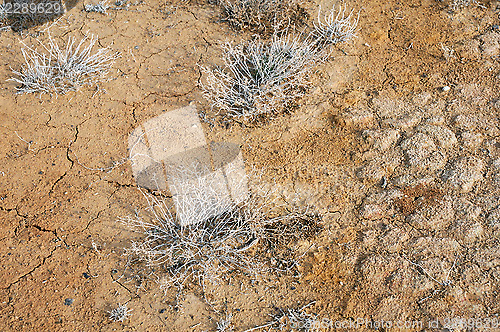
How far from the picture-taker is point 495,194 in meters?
2.83

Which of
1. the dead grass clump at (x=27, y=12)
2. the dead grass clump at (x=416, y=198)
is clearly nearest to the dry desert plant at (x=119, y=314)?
the dead grass clump at (x=416, y=198)

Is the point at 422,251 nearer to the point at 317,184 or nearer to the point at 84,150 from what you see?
the point at 317,184

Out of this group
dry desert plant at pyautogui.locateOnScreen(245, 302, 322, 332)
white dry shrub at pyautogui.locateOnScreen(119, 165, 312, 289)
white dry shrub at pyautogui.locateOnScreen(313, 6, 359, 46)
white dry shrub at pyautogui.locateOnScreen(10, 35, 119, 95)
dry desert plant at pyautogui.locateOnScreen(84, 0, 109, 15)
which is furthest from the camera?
dry desert plant at pyautogui.locateOnScreen(84, 0, 109, 15)

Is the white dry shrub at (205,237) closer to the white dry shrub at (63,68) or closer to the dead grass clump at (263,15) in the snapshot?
the white dry shrub at (63,68)

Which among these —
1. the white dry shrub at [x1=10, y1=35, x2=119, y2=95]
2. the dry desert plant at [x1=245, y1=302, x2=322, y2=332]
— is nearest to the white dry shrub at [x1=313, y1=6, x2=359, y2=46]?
the white dry shrub at [x1=10, y1=35, x2=119, y2=95]

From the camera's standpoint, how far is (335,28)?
3967 millimetres

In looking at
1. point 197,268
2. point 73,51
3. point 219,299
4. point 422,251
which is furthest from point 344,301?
point 73,51

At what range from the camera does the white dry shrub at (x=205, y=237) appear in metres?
2.75

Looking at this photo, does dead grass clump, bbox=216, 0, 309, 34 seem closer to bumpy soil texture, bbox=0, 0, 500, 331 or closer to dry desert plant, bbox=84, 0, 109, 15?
bumpy soil texture, bbox=0, 0, 500, 331

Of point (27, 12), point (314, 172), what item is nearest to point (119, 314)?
point (314, 172)

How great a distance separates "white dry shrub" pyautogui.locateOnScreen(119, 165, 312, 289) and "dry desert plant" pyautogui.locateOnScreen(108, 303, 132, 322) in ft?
0.83

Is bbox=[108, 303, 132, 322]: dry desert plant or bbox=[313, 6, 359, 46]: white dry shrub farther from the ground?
bbox=[313, 6, 359, 46]: white dry shrub

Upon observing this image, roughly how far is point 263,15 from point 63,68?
1.87 meters

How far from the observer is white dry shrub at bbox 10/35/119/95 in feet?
12.3
